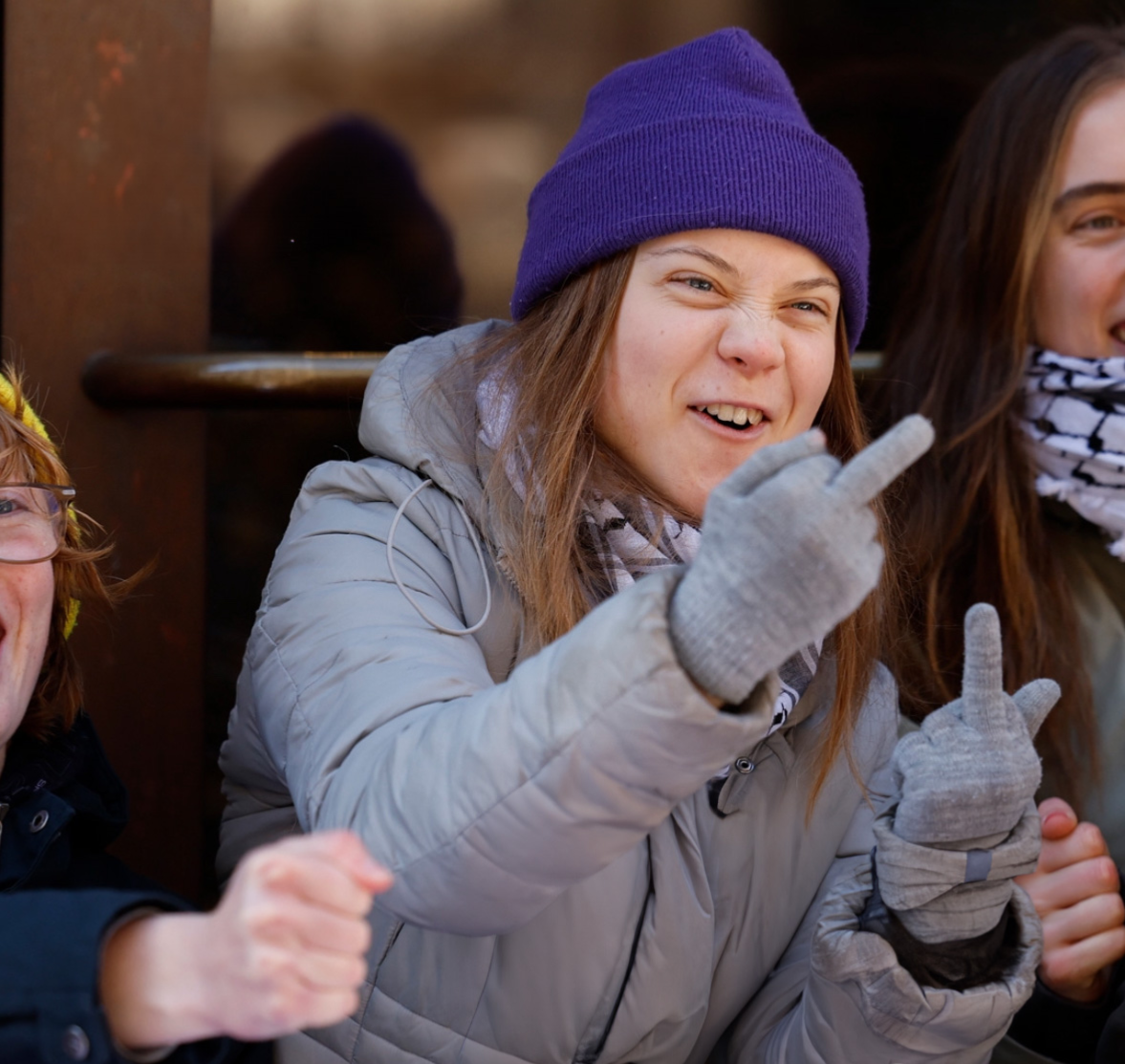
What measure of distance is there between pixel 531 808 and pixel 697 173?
2.64 feet

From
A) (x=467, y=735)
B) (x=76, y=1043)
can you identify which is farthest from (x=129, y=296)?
(x=76, y=1043)

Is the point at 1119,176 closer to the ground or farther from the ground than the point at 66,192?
farther from the ground

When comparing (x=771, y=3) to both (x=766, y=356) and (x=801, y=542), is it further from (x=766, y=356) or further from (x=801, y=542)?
(x=801, y=542)

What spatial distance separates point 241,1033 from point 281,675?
0.49 meters

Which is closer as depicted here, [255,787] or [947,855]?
[947,855]

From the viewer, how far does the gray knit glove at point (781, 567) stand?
0.92 m

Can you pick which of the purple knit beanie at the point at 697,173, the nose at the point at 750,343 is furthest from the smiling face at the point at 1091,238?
the nose at the point at 750,343

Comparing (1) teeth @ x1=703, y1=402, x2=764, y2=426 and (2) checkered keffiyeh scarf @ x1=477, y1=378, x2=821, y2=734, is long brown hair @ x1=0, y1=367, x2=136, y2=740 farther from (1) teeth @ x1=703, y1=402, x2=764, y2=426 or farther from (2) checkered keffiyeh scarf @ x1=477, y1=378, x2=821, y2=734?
(1) teeth @ x1=703, y1=402, x2=764, y2=426

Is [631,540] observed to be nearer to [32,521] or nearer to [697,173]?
[697,173]

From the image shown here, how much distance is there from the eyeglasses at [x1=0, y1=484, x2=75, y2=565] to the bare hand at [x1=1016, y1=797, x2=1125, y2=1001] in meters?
1.18

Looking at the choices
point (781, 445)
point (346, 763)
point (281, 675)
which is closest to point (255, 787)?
point (281, 675)

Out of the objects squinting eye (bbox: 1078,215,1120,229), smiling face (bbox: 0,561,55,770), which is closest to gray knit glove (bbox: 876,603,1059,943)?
smiling face (bbox: 0,561,55,770)

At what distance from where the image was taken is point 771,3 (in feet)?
7.60

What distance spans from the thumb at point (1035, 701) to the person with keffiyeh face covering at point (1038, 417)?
552mm
